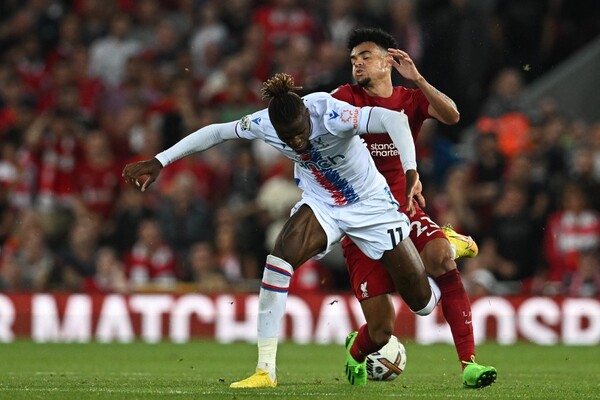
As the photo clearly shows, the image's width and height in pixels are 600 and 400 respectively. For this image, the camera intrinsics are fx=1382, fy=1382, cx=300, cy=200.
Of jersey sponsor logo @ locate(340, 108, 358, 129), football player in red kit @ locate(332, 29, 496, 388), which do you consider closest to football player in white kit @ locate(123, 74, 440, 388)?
jersey sponsor logo @ locate(340, 108, 358, 129)

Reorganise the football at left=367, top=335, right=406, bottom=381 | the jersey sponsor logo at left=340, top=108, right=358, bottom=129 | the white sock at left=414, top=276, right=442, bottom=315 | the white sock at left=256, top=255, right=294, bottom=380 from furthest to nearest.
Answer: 1. the football at left=367, top=335, right=406, bottom=381
2. the white sock at left=414, top=276, right=442, bottom=315
3. the white sock at left=256, top=255, right=294, bottom=380
4. the jersey sponsor logo at left=340, top=108, right=358, bottom=129

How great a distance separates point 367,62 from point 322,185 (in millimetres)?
1006

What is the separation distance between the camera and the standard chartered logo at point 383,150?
10016 millimetres

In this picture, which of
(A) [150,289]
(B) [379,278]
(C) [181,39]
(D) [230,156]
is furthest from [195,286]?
(B) [379,278]

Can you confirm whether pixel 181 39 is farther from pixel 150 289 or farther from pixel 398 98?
pixel 398 98

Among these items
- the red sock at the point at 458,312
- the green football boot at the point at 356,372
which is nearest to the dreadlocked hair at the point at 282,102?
the red sock at the point at 458,312

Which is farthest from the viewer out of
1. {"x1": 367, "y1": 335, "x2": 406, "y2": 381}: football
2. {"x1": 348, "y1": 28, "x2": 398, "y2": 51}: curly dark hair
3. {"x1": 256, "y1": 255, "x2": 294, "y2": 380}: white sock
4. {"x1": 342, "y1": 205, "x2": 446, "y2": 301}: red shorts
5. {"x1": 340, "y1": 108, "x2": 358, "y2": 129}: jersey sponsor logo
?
{"x1": 367, "y1": 335, "x2": 406, "y2": 381}: football

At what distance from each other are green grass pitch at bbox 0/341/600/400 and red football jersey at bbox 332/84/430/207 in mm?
1504

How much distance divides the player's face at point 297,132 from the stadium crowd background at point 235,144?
7.05 meters

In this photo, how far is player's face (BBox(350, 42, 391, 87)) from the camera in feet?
32.6

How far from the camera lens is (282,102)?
29.5 ft

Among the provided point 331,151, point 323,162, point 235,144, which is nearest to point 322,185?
point 323,162

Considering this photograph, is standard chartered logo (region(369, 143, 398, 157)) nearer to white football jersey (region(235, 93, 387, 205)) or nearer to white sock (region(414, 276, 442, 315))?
white football jersey (region(235, 93, 387, 205))

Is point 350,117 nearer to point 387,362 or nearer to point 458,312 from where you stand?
point 458,312
